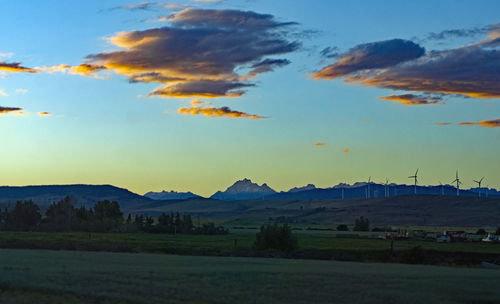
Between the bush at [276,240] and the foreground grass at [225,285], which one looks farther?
the bush at [276,240]

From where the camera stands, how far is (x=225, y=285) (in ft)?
152

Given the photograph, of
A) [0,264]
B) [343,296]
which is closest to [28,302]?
[343,296]

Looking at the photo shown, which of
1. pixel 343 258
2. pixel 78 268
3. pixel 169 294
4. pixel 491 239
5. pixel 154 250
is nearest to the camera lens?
pixel 169 294

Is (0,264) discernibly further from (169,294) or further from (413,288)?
(413,288)

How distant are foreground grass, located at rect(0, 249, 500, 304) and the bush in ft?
165

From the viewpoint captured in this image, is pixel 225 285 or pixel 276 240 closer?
pixel 225 285

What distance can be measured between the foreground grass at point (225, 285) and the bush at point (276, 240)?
165ft

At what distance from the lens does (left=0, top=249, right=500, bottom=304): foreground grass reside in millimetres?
40188

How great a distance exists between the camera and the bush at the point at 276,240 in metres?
112

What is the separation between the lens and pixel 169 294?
40.8m

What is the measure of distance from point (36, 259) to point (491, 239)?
4790 inches

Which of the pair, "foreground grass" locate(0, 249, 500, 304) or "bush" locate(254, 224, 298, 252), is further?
"bush" locate(254, 224, 298, 252)

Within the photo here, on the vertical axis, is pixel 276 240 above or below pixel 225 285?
above

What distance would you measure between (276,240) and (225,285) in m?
66.9
